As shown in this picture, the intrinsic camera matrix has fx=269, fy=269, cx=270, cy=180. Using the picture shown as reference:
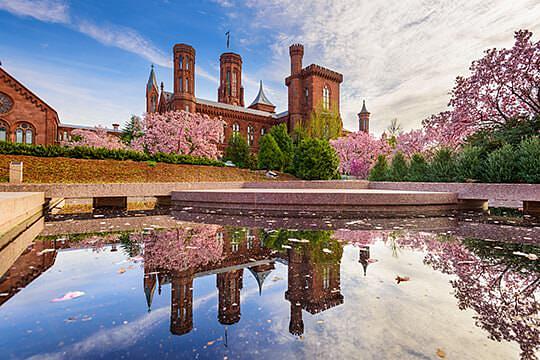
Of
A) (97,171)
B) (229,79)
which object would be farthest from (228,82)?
(97,171)

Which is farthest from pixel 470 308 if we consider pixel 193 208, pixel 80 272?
pixel 193 208

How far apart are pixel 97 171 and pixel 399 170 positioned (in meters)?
15.4

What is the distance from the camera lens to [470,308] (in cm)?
188

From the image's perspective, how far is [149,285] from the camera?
7.62 ft

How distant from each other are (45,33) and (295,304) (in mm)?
27583

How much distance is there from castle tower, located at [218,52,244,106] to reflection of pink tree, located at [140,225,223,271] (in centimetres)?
5702

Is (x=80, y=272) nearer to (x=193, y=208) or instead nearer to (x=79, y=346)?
(x=79, y=346)

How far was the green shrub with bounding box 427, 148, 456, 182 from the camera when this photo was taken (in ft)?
30.6

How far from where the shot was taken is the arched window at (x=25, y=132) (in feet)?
Answer: 99.8

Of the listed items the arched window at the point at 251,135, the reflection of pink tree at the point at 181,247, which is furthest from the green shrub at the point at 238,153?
the reflection of pink tree at the point at 181,247

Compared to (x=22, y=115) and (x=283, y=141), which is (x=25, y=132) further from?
(x=283, y=141)

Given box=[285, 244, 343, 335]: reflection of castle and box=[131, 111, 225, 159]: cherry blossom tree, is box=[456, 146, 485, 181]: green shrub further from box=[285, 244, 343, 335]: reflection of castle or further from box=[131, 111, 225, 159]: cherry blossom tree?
box=[131, 111, 225, 159]: cherry blossom tree

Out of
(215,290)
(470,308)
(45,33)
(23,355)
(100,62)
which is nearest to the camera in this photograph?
(23,355)

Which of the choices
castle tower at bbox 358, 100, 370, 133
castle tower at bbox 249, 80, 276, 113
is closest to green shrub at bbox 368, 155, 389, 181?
castle tower at bbox 249, 80, 276, 113
